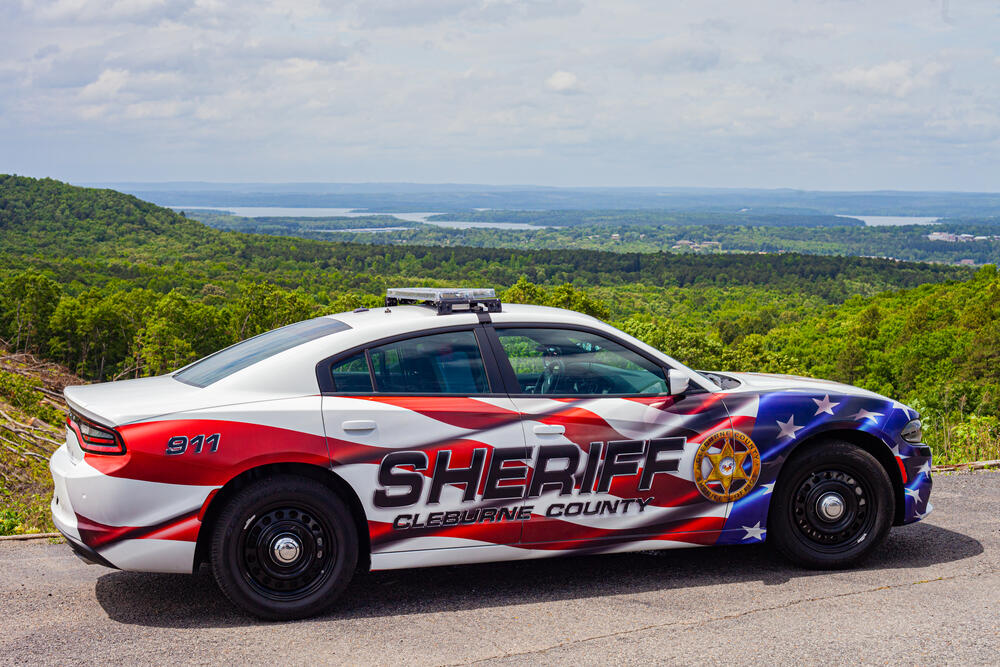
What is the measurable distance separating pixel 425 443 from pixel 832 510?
245 centimetres

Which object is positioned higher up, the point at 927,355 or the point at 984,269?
the point at 984,269

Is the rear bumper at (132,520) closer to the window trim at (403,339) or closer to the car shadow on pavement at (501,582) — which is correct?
the car shadow on pavement at (501,582)

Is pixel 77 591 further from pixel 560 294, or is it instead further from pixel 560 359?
pixel 560 294

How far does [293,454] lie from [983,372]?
2480 inches

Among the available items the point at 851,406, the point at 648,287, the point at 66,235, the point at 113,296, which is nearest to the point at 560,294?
the point at 113,296

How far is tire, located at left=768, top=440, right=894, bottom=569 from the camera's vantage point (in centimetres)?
515

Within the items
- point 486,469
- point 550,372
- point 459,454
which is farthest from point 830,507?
point 459,454

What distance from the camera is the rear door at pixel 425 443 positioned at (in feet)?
14.7

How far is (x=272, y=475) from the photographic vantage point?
171 inches

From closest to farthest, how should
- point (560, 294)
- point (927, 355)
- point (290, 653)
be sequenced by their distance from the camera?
1. point (290, 653)
2. point (560, 294)
3. point (927, 355)

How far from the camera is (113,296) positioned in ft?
231

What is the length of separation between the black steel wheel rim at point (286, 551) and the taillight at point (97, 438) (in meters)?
0.71

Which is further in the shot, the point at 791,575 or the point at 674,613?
the point at 791,575

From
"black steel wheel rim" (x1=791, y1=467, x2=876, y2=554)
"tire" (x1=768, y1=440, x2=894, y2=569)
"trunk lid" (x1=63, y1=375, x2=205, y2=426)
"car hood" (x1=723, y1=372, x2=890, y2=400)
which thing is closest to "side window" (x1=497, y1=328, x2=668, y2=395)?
"car hood" (x1=723, y1=372, x2=890, y2=400)
